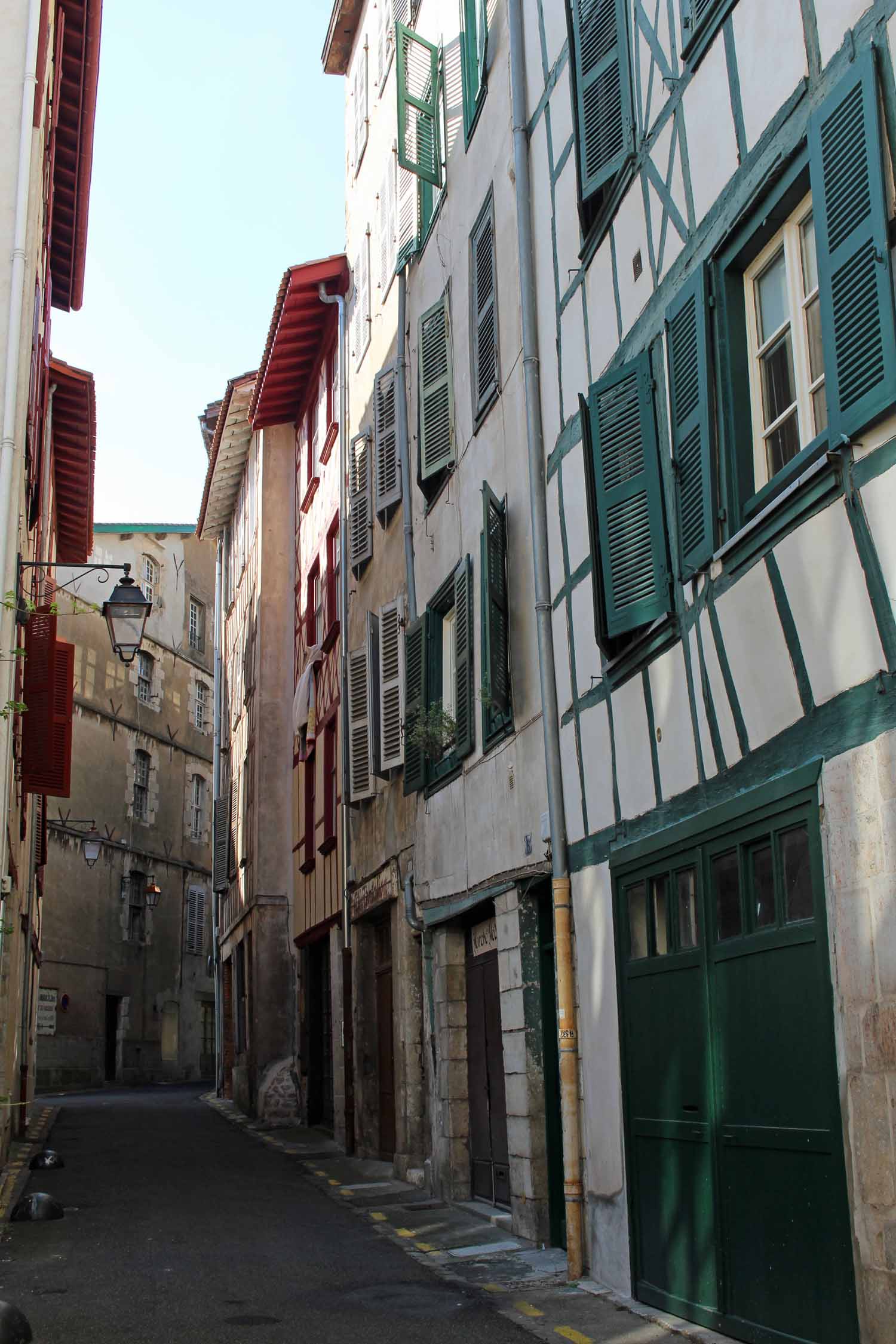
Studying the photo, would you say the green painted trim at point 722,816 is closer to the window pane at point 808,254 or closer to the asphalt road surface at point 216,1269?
the window pane at point 808,254

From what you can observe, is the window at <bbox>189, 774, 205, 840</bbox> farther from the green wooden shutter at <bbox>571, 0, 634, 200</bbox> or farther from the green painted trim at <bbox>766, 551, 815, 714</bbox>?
the green painted trim at <bbox>766, 551, 815, 714</bbox>

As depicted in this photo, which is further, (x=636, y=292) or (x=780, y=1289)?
(x=636, y=292)

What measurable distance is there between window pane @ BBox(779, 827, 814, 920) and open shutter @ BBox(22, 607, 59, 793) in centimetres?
849

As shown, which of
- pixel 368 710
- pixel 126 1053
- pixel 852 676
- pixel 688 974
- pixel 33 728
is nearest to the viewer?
pixel 852 676

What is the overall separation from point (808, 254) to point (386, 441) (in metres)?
9.02

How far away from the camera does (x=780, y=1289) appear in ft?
17.7

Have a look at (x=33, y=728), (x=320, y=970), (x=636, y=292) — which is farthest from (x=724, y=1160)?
(x=320, y=970)

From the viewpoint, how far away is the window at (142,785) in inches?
1388

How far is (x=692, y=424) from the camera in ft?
20.9

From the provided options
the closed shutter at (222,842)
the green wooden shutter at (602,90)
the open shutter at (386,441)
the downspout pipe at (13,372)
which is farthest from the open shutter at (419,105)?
the closed shutter at (222,842)

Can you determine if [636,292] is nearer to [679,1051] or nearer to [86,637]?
[679,1051]

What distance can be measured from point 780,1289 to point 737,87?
15.9 feet

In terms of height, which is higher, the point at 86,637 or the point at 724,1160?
the point at 86,637

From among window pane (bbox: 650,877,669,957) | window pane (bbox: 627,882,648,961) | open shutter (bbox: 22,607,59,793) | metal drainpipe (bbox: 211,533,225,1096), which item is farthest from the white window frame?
metal drainpipe (bbox: 211,533,225,1096)
